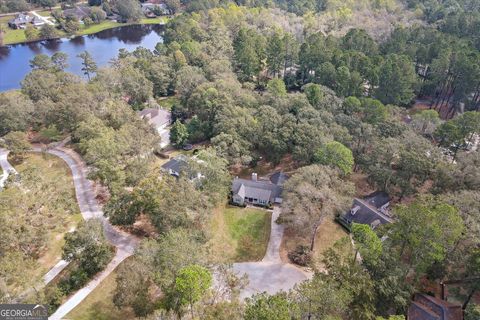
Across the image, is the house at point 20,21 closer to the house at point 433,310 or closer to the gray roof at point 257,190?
the gray roof at point 257,190

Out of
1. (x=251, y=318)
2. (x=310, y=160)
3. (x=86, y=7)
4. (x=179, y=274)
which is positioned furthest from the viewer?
(x=86, y=7)

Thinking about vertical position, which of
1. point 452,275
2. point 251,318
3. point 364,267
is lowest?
point 452,275

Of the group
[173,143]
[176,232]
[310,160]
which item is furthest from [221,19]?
[176,232]

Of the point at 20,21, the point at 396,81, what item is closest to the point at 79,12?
A: the point at 20,21

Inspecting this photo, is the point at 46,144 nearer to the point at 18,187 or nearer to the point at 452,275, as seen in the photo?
the point at 18,187

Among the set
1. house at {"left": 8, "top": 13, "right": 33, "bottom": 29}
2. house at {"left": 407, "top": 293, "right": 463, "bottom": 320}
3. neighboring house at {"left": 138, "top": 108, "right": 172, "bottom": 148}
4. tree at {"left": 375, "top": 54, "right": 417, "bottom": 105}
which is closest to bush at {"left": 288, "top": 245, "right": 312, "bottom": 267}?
house at {"left": 407, "top": 293, "right": 463, "bottom": 320}

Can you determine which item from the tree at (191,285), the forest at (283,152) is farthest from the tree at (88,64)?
the tree at (191,285)

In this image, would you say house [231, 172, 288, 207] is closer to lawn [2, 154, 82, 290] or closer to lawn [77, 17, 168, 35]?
lawn [2, 154, 82, 290]

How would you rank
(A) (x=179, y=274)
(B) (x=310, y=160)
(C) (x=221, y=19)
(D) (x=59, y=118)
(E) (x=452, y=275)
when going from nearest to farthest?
(A) (x=179, y=274)
(E) (x=452, y=275)
(B) (x=310, y=160)
(D) (x=59, y=118)
(C) (x=221, y=19)
